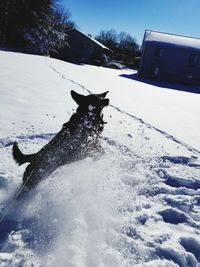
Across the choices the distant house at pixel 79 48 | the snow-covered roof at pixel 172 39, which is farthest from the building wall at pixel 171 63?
the distant house at pixel 79 48

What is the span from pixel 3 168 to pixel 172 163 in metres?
2.98

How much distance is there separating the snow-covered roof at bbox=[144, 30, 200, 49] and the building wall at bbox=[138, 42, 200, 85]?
56 cm

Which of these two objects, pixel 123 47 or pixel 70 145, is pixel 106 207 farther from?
pixel 123 47

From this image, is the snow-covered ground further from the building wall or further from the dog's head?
the building wall

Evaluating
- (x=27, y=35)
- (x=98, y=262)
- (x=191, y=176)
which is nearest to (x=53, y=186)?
(x=98, y=262)

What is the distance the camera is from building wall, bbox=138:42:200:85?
1286 inches

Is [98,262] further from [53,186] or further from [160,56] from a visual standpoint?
[160,56]

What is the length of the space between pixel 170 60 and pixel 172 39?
3145 millimetres

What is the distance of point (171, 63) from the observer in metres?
33.0

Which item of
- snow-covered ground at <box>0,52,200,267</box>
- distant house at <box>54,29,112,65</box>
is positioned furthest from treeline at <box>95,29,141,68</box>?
snow-covered ground at <box>0,52,200,267</box>

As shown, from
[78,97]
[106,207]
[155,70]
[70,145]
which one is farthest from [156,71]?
[106,207]

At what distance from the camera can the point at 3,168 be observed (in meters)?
3.58

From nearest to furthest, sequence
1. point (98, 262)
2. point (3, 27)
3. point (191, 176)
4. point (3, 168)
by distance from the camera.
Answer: point (98, 262) < point (3, 168) < point (191, 176) < point (3, 27)

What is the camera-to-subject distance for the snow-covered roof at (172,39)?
1280 inches
